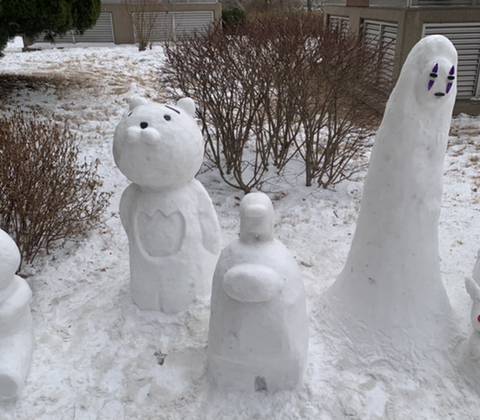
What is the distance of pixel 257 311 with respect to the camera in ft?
8.99

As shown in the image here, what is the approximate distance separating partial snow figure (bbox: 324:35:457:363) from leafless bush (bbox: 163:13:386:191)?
2759mm

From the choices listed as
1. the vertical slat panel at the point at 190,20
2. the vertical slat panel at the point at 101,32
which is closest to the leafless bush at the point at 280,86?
the vertical slat panel at the point at 190,20

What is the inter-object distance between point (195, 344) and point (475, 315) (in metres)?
1.93

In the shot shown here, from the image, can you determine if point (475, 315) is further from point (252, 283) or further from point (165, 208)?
point (165, 208)

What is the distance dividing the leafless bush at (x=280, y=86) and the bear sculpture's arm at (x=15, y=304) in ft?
11.0

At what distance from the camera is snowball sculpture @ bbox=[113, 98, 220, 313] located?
3.28 m

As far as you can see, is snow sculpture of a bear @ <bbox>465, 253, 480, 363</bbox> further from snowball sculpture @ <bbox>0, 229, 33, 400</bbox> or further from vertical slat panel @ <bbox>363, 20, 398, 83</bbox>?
vertical slat panel @ <bbox>363, 20, 398, 83</bbox>

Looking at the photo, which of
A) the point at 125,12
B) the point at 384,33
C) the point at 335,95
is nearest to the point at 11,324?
the point at 335,95

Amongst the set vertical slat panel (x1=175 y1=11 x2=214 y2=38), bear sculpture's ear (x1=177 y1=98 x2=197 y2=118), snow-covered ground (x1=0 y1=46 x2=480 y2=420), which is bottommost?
snow-covered ground (x1=0 y1=46 x2=480 y2=420)

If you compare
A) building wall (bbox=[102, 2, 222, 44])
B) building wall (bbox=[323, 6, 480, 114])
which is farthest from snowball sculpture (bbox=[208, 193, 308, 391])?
building wall (bbox=[102, 2, 222, 44])

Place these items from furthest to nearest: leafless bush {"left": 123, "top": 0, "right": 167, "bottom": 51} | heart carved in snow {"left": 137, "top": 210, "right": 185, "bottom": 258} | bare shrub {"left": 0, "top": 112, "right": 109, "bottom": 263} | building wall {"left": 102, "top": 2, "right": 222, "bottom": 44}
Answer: building wall {"left": 102, "top": 2, "right": 222, "bottom": 44} < leafless bush {"left": 123, "top": 0, "right": 167, "bottom": 51} < bare shrub {"left": 0, "top": 112, "right": 109, "bottom": 263} < heart carved in snow {"left": 137, "top": 210, "right": 185, "bottom": 258}

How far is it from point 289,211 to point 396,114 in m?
2.84

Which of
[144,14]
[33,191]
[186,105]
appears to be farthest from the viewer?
[144,14]

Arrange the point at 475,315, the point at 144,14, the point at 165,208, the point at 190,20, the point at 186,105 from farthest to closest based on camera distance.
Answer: the point at 190,20 < the point at 144,14 < the point at 186,105 < the point at 165,208 < the point at 475,315
